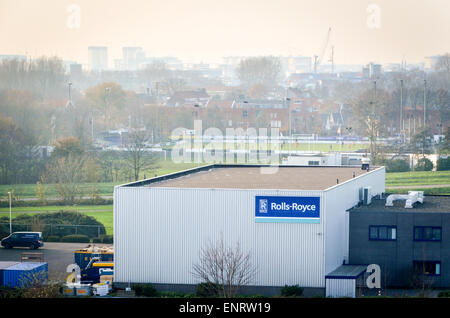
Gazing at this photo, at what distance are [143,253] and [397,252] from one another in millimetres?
5146

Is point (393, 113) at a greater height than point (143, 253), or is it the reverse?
point (393, 113)

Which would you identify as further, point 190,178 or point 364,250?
point 190,178

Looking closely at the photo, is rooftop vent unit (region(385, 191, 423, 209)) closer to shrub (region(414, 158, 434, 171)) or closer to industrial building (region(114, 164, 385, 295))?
industrial building (region(114, 164, 385, 295))

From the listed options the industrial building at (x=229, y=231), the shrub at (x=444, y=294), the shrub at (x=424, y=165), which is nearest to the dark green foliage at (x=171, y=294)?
the industrial building at (x=229, y=231)

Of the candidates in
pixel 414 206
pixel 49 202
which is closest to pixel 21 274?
pixel 414 206

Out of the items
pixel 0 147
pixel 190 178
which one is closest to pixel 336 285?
pixel 190 178

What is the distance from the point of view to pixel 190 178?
725 inches

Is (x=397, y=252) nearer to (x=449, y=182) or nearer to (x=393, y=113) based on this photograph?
(x=449, y=182)

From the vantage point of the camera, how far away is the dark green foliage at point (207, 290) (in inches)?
555

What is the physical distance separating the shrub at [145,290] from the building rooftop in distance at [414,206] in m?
4.75

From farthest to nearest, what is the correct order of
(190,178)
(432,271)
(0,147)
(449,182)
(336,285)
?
(0,147) → (449,182) → (190,178) → (432,271) → (336,285)

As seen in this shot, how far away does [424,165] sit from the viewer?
37031 millimetres

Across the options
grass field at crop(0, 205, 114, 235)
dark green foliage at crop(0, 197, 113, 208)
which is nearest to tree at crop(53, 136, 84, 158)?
dark green foliage at crop(0, 197, 113, 208)

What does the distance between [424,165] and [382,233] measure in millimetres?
22106
